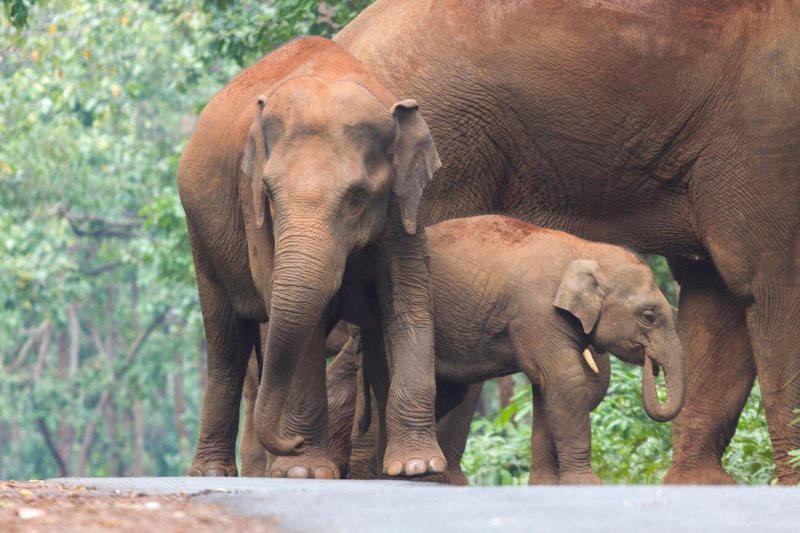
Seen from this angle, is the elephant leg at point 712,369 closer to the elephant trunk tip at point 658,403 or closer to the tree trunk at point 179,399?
the elephant trunk tip at point 658,403

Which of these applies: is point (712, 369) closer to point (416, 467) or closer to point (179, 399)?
point (416, 467)

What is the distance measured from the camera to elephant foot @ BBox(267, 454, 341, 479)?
7.32 metres

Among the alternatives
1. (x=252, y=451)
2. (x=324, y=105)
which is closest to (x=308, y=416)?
(x=324, y=105)

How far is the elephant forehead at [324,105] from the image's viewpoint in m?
7.02

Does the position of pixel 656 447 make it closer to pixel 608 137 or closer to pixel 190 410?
pixel 608 137

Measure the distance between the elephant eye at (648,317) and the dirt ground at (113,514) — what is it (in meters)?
2.53

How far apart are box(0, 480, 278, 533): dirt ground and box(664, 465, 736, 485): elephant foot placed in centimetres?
358

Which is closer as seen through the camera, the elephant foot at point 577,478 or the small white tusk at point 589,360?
the elephant foot at point 577,478

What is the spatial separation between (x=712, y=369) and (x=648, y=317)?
148cm

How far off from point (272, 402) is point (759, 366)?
2.51 metres

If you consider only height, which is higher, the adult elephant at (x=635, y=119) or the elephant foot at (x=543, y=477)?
the adult elephant at (x=635, y=119)

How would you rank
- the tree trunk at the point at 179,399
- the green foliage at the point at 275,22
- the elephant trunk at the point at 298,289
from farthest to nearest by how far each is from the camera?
the tree trunk at the point at 179,399
the green foliage at the point at 275,22
the elephant trunk at the point at 298,289

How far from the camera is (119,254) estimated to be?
90.9 feet

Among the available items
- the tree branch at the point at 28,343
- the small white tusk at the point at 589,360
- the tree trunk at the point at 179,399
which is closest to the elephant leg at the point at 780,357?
the small white tusk at the point at 589,360
